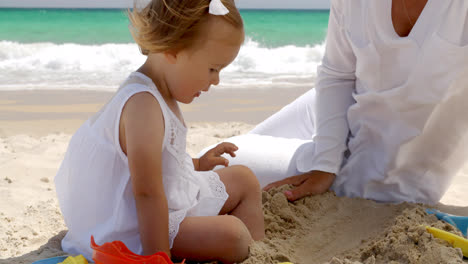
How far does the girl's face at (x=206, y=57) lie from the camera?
1.56 metres

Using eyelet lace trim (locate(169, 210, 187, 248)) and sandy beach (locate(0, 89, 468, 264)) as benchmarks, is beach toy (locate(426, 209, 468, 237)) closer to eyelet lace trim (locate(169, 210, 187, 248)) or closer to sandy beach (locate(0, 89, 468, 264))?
sandy beach (locate(0, 89, 468, 264))

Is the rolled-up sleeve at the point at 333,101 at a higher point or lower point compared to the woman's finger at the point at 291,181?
higher

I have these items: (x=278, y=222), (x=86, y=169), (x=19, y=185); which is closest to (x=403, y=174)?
(x=278, y=222)

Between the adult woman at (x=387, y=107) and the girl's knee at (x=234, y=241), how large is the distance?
A: 1.82ft

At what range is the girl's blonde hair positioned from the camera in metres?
1.52

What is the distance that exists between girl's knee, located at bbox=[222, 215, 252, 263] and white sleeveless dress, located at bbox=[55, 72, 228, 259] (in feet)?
0.51

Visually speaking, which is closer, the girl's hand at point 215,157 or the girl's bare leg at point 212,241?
the girl's bare leg at point 212,241

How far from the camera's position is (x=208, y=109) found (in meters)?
4.85

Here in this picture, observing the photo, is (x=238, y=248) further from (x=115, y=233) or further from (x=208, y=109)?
(x=208, y=109)

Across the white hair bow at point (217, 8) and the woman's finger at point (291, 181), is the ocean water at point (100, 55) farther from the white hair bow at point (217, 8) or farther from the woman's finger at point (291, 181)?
the white hair bow at point (217, 8)

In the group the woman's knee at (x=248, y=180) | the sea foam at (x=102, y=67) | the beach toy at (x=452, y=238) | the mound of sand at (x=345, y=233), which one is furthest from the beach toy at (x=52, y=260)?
the sea foam at (x=102, y=67)

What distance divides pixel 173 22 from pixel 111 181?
21.0 inches

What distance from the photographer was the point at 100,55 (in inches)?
359

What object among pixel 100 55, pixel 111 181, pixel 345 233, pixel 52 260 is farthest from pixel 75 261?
pixel 100 55
